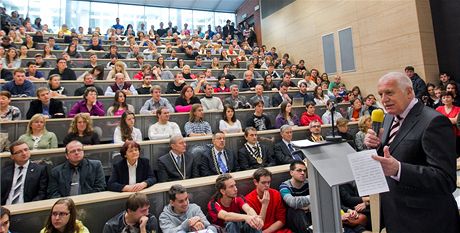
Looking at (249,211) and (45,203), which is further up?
(45,203)

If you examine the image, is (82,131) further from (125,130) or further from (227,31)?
(227,31)

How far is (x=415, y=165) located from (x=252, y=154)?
2.12m

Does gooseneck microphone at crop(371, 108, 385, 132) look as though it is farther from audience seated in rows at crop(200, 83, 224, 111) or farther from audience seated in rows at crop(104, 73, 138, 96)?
audience seated in rows at crop(104, 73, 138, 96)

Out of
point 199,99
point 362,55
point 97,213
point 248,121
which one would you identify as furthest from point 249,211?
point 362,55

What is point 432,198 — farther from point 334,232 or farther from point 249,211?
point 249,211

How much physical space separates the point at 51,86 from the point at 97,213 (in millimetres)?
2864

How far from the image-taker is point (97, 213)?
5.92 ft

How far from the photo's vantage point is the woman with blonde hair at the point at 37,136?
265 centimetres

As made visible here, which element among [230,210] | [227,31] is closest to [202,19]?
[227,31]

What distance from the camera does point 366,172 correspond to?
79cm

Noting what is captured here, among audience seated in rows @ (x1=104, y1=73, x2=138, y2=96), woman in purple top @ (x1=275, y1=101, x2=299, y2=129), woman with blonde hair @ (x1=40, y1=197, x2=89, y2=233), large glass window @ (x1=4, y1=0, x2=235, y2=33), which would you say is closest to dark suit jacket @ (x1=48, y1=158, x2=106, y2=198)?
woman with blonde hair @ (x1=40, y1=197, x2=89, y2=233)

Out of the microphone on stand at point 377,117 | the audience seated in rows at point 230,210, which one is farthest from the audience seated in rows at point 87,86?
the microphone on stand at point 377,117

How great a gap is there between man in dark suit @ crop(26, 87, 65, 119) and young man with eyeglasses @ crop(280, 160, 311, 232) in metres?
2.77

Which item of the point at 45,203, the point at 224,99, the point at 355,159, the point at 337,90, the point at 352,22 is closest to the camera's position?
the point at 355,159
